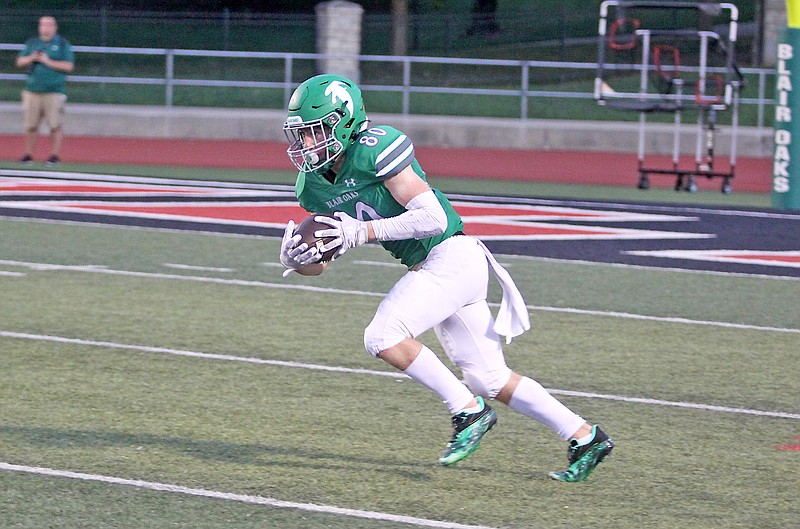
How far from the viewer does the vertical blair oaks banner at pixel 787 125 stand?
14.6m

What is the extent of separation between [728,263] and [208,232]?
4563mm

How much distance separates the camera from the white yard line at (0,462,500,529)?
4863mm

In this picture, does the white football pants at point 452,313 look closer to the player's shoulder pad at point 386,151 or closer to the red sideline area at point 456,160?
the player's shoulder pad at point 386,151

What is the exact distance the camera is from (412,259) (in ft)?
18.1

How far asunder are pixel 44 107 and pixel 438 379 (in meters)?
13.3

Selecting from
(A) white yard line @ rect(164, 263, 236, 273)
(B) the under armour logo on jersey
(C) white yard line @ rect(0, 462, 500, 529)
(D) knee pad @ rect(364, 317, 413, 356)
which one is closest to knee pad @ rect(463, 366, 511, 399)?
(D) knee pad @ rect(364, 317, 413, 356)

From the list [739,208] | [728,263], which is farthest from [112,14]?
[728,263]

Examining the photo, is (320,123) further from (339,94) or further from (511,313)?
(511,313)

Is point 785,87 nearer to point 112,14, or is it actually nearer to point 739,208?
point 739,208

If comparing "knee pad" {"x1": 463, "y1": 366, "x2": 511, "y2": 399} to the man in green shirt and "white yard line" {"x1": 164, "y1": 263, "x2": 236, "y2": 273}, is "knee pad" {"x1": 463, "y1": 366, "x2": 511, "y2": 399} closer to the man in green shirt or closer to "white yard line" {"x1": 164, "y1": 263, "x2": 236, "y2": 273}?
"white yard line" {"x1": 164, "y1": 263, "x2": 236, "y2": 273}

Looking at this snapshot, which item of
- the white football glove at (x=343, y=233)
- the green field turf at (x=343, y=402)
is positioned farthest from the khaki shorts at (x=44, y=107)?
the white football glove at (x=343, y=233)

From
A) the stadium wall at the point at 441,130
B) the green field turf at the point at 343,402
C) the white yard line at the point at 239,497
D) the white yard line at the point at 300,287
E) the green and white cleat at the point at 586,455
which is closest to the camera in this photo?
the white yard line at the point at 239,497

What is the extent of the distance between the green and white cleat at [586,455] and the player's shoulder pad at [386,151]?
1.26 m

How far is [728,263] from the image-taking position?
11352mm
